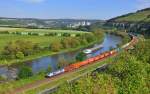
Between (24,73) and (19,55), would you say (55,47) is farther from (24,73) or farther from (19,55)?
(24,73)

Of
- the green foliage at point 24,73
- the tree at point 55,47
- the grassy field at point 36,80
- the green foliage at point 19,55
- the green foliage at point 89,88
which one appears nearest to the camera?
the green foliage at point 89,88

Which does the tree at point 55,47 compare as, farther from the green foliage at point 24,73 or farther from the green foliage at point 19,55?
the green foliage at point 24,73

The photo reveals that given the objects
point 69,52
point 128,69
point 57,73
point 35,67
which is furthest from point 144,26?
point 128,69

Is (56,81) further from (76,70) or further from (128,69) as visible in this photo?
(128,69)

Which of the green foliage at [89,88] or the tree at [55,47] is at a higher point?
the green foliage at [89,88]

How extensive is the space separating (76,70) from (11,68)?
49.1ft

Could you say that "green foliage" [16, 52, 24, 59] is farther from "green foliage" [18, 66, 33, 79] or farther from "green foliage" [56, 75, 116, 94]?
"green foliage" [56, 75, 116, 94]

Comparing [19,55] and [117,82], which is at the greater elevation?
[117,82]

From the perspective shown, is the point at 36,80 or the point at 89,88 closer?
the point at 89,88

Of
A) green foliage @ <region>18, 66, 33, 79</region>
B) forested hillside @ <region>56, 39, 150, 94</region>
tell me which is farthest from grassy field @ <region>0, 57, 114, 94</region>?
forested hillside @ <region>56, 39, 150, 94</region>

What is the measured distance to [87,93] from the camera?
2345 centimetres

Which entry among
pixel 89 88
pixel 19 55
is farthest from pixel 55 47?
pixel 89 88

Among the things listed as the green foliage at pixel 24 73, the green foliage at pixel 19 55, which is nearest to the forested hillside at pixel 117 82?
the green foliage at pixel 24 73

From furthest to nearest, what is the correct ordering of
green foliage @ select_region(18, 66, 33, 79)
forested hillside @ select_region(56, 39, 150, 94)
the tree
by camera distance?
the tree
green foliage @ select_region(18, 66, 33, 79)
forested hillside @ select_region(56, 39, 150, 94)
